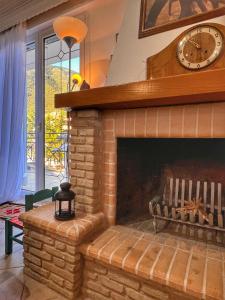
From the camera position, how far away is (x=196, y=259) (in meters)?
1.17

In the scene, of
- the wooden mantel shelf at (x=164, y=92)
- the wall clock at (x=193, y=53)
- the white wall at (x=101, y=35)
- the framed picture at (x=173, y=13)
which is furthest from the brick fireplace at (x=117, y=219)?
the white wall at (x=101, y=35)

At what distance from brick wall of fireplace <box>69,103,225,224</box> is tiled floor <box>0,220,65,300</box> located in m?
0.57

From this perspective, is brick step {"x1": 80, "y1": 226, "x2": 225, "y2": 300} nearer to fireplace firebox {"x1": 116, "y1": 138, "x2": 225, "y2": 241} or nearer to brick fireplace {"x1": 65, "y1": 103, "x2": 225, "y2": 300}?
brick fireplace {"x1": 65, "y1": 103, "x2": 225, "y2": 300}

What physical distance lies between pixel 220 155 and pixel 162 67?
81 centimetres

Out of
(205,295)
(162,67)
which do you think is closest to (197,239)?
(205,295)

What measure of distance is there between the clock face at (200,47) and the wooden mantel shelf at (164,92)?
0.25m

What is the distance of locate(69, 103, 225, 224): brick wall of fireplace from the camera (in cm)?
133

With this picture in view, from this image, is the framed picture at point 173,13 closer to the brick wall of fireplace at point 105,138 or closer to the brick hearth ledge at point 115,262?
the brick wall of fireplace at point 105,138

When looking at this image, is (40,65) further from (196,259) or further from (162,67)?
(196,259)

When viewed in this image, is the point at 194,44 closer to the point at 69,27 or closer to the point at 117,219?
the point at 69,27

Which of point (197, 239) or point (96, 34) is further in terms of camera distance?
point (96, 34)

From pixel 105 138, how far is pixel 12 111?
1.95 m

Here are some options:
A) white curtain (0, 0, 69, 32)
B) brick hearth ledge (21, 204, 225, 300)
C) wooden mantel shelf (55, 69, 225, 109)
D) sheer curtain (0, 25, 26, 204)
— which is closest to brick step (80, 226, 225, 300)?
brick hearth ledge (21, 204, 225, 300)

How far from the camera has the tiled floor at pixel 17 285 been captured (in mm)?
1301
